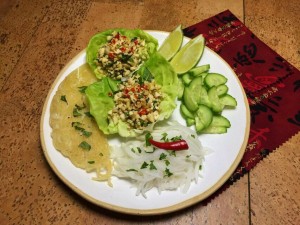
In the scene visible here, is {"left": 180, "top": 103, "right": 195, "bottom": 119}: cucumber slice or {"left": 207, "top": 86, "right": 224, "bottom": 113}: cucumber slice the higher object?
{"left": 207, "top": 86, "right": 224, "bottom": 113}: cucumber slice

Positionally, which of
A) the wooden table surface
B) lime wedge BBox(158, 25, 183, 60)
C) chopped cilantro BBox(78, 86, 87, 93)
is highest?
chopped cilantro BBox(78, 86, 87, 93)

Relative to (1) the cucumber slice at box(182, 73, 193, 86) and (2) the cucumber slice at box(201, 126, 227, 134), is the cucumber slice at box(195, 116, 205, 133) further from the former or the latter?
(1) the cucumber slice at box(182, 73, 193, 86)

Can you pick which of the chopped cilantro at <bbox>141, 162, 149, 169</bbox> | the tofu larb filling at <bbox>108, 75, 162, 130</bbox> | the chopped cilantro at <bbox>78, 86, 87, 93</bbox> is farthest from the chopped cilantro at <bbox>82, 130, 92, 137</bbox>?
the chopped cilantro at <bbox>141, 162, 149, 169</bbox>

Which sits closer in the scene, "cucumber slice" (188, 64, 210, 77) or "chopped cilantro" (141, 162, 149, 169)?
"chopped cilantro" (141, 162, 149, 169)

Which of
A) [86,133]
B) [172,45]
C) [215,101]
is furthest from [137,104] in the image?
[172,45]

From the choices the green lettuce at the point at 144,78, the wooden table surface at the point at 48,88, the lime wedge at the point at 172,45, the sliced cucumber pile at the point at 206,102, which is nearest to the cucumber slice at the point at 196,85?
the sliced cucumber pile at the point at 206,102

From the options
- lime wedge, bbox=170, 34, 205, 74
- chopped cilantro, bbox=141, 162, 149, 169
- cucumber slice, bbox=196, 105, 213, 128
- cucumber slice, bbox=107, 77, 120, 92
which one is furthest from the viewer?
lime wedge, bbox=170, 34, 205, 74

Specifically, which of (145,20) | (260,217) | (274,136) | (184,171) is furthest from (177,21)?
(260,217)

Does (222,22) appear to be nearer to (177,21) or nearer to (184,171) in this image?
(177,21)
